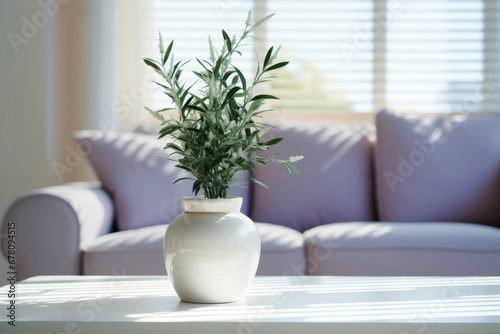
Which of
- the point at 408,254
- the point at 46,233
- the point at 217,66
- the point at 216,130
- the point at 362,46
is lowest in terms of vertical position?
the point at 408,254

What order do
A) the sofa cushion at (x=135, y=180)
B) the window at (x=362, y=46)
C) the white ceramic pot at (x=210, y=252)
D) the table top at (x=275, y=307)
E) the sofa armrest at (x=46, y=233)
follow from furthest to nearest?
the window at (x=362, y=46) < the sofa cushion at (x=135, y=180) < the sofa armrest at (x=46, y=233) < the white ceramic pot at (x=210, y=252) < the table top at (x=275, y=307)

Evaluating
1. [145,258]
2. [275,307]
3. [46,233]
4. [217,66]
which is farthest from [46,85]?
[275,307]

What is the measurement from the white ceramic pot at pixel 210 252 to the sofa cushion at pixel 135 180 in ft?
3.99

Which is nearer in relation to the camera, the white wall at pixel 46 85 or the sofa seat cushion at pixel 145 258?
the sofa seat cushion at pixel 145 258

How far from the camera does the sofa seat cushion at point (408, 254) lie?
1894 millimetres

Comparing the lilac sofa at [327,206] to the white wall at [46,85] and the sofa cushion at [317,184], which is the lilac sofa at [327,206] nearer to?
the sofa cushion at [317,184]

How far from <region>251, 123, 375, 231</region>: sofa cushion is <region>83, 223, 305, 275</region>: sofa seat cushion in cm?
54

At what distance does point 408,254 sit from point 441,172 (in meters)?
0.69

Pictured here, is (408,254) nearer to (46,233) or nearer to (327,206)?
(327,206)

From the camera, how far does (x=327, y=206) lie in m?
2.48

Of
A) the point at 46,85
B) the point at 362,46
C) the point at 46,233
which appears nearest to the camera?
the point at 46,233

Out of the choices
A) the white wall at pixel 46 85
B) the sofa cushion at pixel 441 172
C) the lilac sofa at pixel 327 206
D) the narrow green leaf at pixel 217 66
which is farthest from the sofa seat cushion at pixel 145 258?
the white wall at pixel 46 85

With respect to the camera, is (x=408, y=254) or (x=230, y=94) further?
(x=408, y=254)

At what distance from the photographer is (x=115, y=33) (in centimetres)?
319
